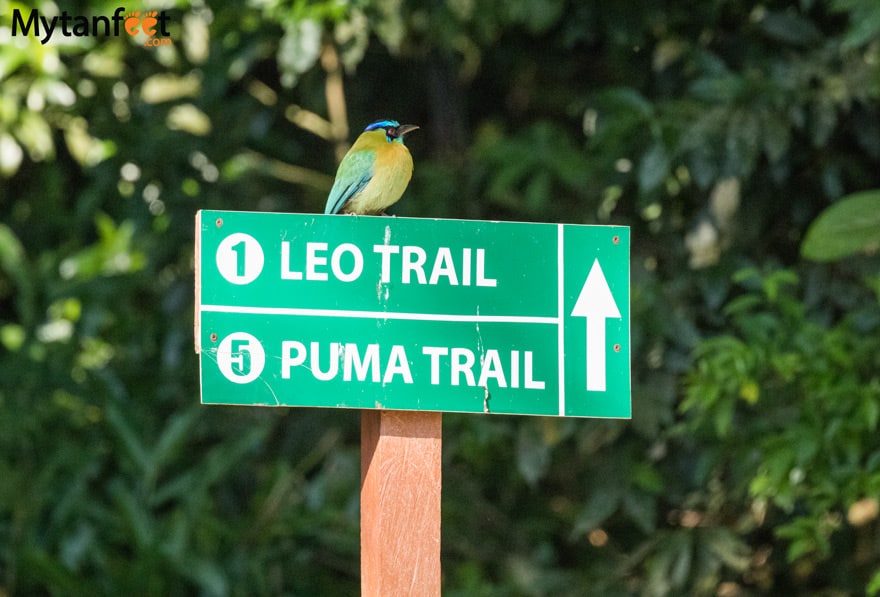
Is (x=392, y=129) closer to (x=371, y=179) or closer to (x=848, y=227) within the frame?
(x=371, y=179)

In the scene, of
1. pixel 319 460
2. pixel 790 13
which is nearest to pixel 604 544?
pixel 319 460

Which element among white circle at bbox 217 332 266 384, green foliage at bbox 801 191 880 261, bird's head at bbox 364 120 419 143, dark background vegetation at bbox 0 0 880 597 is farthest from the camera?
dark background vegetation at bbox 0 0 880 597

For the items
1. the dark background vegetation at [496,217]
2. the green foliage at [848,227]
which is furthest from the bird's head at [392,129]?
the green foliage at [848,227]

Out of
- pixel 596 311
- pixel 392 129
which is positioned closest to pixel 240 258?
pixel 596 311

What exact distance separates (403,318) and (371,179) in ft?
3.23

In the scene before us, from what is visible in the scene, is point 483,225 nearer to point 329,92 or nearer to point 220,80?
point 220,80

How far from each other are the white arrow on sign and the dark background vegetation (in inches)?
63.0

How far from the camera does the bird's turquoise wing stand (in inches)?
125

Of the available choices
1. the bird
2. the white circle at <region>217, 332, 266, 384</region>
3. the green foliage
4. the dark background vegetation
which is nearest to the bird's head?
the bird

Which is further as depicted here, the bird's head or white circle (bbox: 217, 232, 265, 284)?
the bird's head

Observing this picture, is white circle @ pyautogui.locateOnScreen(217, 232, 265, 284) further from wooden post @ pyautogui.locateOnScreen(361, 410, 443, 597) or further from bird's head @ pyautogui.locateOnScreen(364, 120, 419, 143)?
bird's head @ pyautogui.locateOnScreen(364, 120, 419, 143)

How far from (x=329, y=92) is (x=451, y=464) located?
188 centimetres

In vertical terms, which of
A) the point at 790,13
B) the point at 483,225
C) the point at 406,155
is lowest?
the point at 483,225

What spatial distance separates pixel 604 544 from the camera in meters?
5.16
